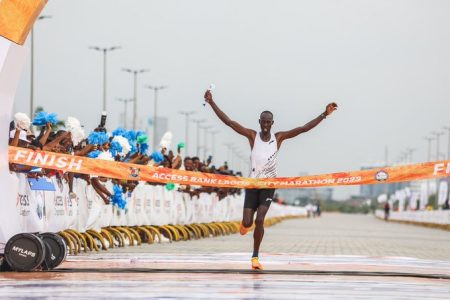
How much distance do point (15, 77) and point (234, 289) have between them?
428cm

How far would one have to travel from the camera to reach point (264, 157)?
52.0 ft

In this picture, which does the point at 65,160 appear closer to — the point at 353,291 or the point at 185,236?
the point at 353,291

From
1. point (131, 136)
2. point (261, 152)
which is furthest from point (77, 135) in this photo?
point (261, 152)

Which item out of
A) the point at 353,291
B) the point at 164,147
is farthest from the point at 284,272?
the point at 164,147

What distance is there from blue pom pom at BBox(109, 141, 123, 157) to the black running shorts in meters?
6.80

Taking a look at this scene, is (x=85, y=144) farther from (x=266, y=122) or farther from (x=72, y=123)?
(x=266, y=122)

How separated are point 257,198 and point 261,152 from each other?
66cm

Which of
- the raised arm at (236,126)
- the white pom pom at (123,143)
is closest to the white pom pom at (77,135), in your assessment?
the white pom pom at (123,143)

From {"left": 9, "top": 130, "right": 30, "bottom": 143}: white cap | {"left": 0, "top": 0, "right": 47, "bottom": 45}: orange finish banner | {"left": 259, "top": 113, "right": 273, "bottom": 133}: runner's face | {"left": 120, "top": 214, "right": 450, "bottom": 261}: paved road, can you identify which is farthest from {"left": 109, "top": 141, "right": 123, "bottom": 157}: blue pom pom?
{"left": 0, "top": 0, "right": 47, "bottom": 45}: orange finish banner

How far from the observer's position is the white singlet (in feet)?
51.8

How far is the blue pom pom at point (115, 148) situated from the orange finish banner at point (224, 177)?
6.17 metres

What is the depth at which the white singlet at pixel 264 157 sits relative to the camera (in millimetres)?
15797

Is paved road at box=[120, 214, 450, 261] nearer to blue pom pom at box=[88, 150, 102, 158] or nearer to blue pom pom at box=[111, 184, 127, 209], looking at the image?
blue pom pom at box=[111, 184, 127, 209]

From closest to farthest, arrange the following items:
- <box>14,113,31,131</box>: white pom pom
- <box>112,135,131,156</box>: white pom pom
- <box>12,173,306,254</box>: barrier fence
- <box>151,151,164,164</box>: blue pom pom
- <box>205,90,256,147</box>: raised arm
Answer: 1. <box>205,90,256,147</box>: raised arm
2. <box>14,113,31,131</box>: white pom pom
3. <box>12,173,306,254</box>: barrier fence
4. <box>112,135,131,156</box>: white pom pom
5. <box>151,151,164,164</box>: blue pom pom
